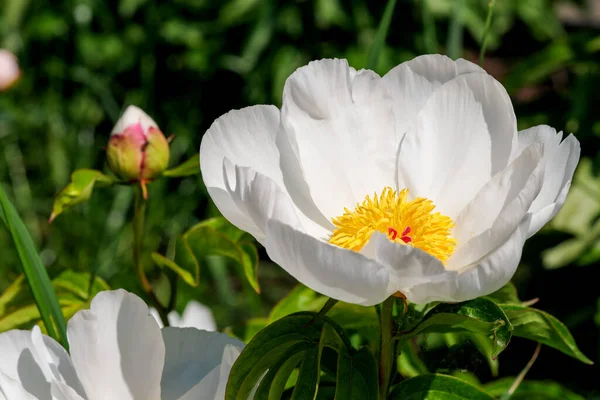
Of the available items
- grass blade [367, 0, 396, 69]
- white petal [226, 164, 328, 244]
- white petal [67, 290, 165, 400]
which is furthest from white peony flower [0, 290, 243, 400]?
grass blade [367, 0, 396, 69]

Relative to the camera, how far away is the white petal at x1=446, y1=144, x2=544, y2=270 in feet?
1.90

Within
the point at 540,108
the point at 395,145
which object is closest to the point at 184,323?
the point at 395,145

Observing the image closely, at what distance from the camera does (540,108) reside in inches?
66.5

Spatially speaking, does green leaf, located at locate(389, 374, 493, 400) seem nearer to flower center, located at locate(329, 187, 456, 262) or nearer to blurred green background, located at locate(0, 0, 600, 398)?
flower center, located at locate(329, 187, 456, 262)

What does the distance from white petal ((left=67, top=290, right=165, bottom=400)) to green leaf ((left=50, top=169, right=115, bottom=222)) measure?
188 millimetres

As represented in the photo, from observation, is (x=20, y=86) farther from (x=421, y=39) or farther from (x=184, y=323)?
(x=184, y=323)

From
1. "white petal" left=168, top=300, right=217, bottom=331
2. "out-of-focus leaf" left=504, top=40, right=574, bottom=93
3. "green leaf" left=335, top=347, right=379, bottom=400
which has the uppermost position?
"green leaf" left=335, top=347, right=379, bottom=400

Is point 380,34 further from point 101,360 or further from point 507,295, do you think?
point 101,360

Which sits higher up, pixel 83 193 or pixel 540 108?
pixel 83 193

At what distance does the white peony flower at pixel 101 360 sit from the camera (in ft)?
2.03

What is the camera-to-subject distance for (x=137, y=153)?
0.82 metres

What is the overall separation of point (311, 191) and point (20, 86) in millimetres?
1950

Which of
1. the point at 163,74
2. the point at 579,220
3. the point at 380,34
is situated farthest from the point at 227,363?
the point at 163,74

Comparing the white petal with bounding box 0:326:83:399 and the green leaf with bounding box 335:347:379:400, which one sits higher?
the green leaf with bounding box 335:347:379:400
